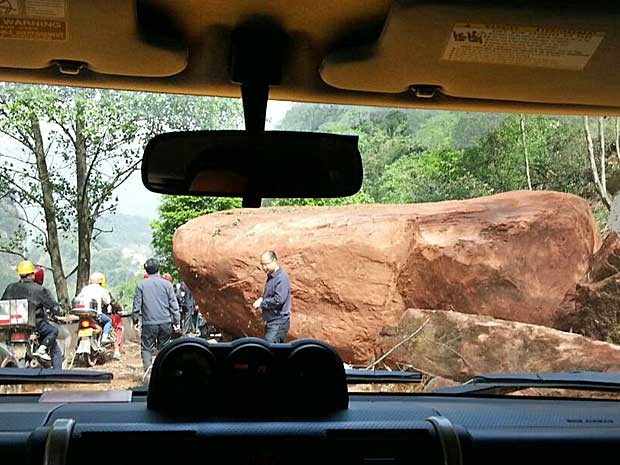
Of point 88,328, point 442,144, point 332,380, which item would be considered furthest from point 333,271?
point 332,380

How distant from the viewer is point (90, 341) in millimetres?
6297

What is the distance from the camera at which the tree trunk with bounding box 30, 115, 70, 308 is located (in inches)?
215

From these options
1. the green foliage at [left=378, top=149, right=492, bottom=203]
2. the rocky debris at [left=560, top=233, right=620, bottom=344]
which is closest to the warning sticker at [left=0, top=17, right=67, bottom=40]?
the green foliage at [left=378, top=149, right=492, bottom=203]

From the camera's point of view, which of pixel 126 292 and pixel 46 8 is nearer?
pixel 46 8

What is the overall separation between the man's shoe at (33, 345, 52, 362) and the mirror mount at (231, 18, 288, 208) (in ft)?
9.62

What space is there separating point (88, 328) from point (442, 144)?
340 centimetres

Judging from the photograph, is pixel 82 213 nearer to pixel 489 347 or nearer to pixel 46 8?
pixel 46 8

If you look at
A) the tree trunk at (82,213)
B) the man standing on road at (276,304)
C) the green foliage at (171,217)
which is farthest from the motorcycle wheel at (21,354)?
the man standing on road at (276,304)

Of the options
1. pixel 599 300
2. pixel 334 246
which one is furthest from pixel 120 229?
pixel 599 300

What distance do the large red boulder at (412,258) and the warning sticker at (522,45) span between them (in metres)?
5.72

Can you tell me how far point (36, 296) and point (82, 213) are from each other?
0.64 metres

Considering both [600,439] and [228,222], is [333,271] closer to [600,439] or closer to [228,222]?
[228,222]

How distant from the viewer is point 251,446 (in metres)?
1.96

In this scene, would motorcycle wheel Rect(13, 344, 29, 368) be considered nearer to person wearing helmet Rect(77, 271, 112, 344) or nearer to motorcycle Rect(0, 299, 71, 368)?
motorcycle Rect(0, 299, 71, 368)
